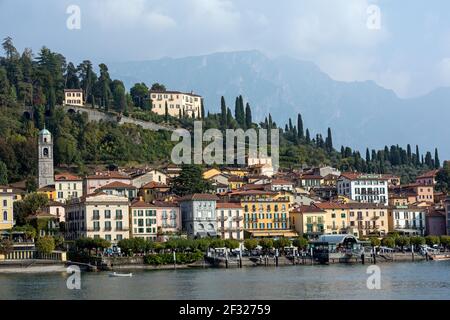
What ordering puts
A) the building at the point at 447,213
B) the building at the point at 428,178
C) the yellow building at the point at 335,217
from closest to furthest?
the yellow building at the point at 335,217 → the building at the point at 447,213 → the building at the point at 428,178

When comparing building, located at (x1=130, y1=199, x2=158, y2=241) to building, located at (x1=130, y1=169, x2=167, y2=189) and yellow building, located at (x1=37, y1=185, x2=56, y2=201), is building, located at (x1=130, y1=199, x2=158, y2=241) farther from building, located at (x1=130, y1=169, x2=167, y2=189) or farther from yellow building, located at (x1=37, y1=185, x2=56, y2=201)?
yellow building, located at (x1=37, y1=185, x2=56, y2=201)

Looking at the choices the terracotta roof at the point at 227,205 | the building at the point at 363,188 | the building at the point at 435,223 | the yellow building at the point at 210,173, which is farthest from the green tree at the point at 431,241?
the yellow building at the point at 210,173

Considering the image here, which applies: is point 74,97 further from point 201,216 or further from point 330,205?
point 330,205

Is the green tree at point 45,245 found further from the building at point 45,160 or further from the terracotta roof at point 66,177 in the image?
the building at point 45,160
